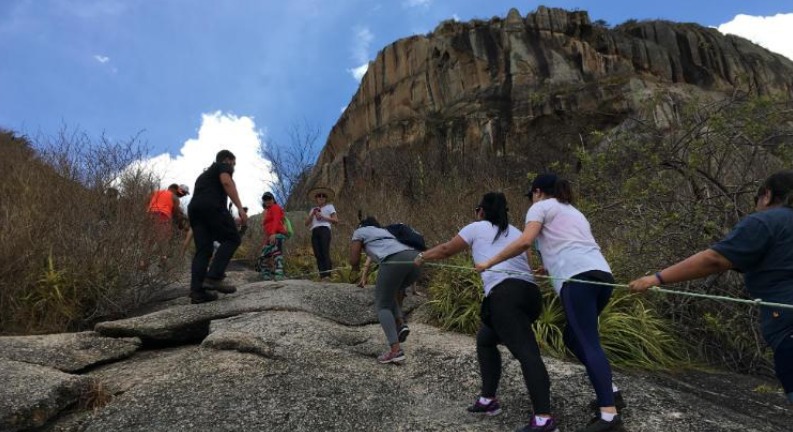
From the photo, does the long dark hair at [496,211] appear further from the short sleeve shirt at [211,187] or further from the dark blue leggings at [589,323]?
the short sleeve shirt at [211,187]

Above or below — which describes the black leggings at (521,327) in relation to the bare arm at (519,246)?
below

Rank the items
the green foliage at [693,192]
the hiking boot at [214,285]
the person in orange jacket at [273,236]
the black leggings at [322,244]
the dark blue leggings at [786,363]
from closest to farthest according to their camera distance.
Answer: the dark blue leggings at [786,363] < the green foliage at [693,192] < the hiking boot at [214,285] < the black leggings at [322,244] < the person in orange jacket at [273,236]

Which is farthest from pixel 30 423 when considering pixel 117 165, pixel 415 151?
pixel 415 151

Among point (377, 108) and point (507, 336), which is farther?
point (377, 108)

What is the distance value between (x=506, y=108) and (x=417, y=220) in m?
16.1

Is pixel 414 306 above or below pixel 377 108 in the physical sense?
below

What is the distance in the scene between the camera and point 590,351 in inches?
123

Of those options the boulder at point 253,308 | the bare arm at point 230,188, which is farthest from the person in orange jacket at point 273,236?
the bare arm at point 230,188

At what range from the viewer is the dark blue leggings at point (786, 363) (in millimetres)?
2312

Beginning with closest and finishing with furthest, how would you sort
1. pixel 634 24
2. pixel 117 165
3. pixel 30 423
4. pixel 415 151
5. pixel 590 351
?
pixel 590 351 < pixel 30 423 < pixel 117 165 < pixel 415 151 < pixel 634 24

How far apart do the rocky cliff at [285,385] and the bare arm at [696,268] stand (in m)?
1.35

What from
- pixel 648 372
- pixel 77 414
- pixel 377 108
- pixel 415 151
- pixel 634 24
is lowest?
pixel 648 372

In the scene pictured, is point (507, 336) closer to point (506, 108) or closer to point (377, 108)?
point (506, 108)

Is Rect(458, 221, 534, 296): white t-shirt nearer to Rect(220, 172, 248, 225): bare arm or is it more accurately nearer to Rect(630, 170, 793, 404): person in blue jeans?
Rect(630, 170, 793, 404): person in blue jeans
